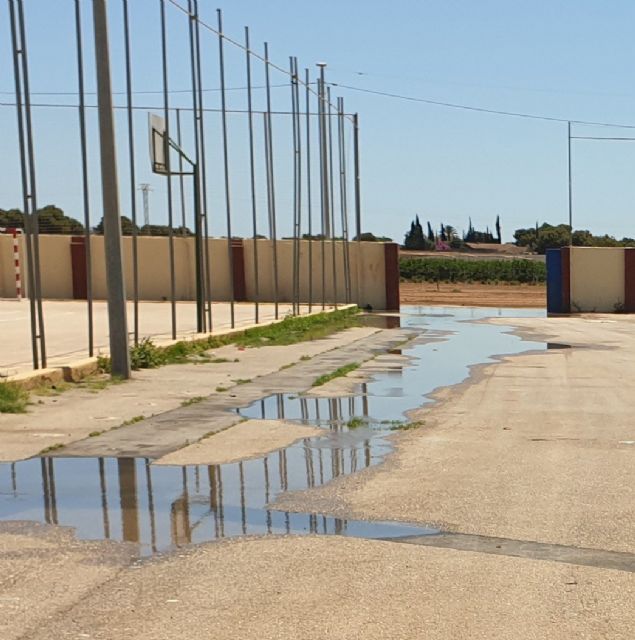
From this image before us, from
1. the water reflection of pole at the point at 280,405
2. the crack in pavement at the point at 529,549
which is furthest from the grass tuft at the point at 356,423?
the crack in pavement at the point at 529,549

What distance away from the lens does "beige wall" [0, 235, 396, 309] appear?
142ft

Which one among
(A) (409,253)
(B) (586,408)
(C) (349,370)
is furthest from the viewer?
(A) (409,253)

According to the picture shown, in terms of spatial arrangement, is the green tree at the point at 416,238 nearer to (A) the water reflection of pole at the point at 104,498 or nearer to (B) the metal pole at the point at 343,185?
(B) the metal pole at the point at 343,185

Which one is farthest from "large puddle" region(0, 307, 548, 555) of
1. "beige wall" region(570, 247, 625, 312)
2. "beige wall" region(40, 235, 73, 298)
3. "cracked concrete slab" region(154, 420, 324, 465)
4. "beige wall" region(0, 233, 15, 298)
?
"beige wall" region(570, 247, 625, 312)

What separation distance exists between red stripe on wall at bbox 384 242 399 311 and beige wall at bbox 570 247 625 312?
641 cm

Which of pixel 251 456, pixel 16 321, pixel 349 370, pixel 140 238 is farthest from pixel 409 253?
pixel 251 456

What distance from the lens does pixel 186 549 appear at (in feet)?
22.3

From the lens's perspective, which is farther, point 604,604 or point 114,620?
point 604,604

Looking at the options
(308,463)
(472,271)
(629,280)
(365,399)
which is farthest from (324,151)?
(472,271)

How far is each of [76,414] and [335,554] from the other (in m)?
6.66

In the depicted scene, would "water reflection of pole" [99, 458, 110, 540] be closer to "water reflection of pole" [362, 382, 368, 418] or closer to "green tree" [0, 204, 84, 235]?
"water reflection of pole" [362, 382, 368, 418]

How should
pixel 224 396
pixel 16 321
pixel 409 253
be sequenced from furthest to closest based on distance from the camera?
pixel 409 253
pixel 16 321
pixel 224 396

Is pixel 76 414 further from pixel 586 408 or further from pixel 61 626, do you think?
pixel 61 626

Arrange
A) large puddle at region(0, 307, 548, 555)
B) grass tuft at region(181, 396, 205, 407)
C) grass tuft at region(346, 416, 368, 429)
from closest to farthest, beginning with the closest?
large puddle at region(0, 307, 548, 555), grass tuft at region(346, 416, 368, 429), grass tuft at region(181, 396, 205, 407)
